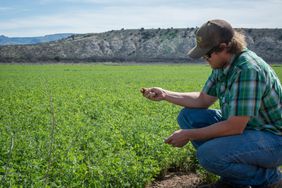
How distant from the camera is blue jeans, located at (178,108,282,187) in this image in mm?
4445

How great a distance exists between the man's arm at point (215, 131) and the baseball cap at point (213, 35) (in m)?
0.78

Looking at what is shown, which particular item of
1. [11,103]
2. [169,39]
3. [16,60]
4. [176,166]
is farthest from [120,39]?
[176,166]

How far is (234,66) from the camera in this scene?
173 inches

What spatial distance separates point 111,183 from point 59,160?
0.79 metres

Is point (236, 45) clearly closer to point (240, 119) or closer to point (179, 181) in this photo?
point (240, 119)

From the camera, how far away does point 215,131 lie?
14.6 ft

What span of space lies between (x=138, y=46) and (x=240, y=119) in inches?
3822

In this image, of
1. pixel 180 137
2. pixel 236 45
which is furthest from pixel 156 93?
pixel 236 45

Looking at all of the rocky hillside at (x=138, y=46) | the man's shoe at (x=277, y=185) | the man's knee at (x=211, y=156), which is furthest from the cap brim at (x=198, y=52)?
the rocky hillside at (x=138, y=46)

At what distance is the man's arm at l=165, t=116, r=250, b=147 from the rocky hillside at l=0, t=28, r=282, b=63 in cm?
7126

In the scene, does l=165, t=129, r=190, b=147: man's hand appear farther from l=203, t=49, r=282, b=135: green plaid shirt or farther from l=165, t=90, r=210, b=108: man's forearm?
l=165, t=90, r=210, b=108: man's forearm

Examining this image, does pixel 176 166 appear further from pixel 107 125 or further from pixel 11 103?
pixel 11 103

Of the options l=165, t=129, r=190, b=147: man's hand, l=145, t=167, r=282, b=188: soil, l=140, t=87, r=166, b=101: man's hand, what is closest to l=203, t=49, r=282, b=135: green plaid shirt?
l=165, t=129, r=190, b=147: man's hand

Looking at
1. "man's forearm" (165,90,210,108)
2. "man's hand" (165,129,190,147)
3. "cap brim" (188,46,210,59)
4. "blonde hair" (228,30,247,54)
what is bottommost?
"man's hand" (165,129,190,147)
